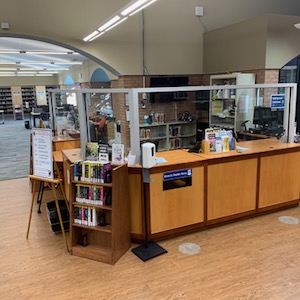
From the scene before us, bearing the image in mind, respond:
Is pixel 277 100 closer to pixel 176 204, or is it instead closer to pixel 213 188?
pixel 213 188

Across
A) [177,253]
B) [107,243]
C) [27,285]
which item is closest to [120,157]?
[107,243]

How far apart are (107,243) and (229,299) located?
1.41 metres

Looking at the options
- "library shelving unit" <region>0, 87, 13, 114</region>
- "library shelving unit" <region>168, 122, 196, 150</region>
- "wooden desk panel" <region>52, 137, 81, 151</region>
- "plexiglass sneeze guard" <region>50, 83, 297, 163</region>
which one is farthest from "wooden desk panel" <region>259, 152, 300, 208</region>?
"library shelving unit" <region>0, 87, 13, 114</region>

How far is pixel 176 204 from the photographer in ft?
11.9

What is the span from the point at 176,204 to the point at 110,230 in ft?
2.83

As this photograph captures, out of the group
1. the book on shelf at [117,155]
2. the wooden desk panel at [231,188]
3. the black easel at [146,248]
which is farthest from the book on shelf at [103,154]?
the wooden desk panel at [231,188]

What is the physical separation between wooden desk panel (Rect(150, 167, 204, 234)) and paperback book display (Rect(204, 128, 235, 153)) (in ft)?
1.44

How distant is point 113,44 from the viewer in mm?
6961

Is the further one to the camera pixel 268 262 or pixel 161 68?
pixel 161 68

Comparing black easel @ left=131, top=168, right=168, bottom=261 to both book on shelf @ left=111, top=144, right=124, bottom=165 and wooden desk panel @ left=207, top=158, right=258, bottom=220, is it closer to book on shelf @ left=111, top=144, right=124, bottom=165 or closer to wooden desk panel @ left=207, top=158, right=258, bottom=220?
book on shelf @ left=111, top=144, right=124, bottom=165

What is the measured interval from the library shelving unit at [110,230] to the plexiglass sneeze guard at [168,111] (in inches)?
19.2

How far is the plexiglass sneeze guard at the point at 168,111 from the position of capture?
385 centimetres

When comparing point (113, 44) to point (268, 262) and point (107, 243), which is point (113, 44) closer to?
point (107, 243)

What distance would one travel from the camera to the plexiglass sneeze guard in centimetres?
385
